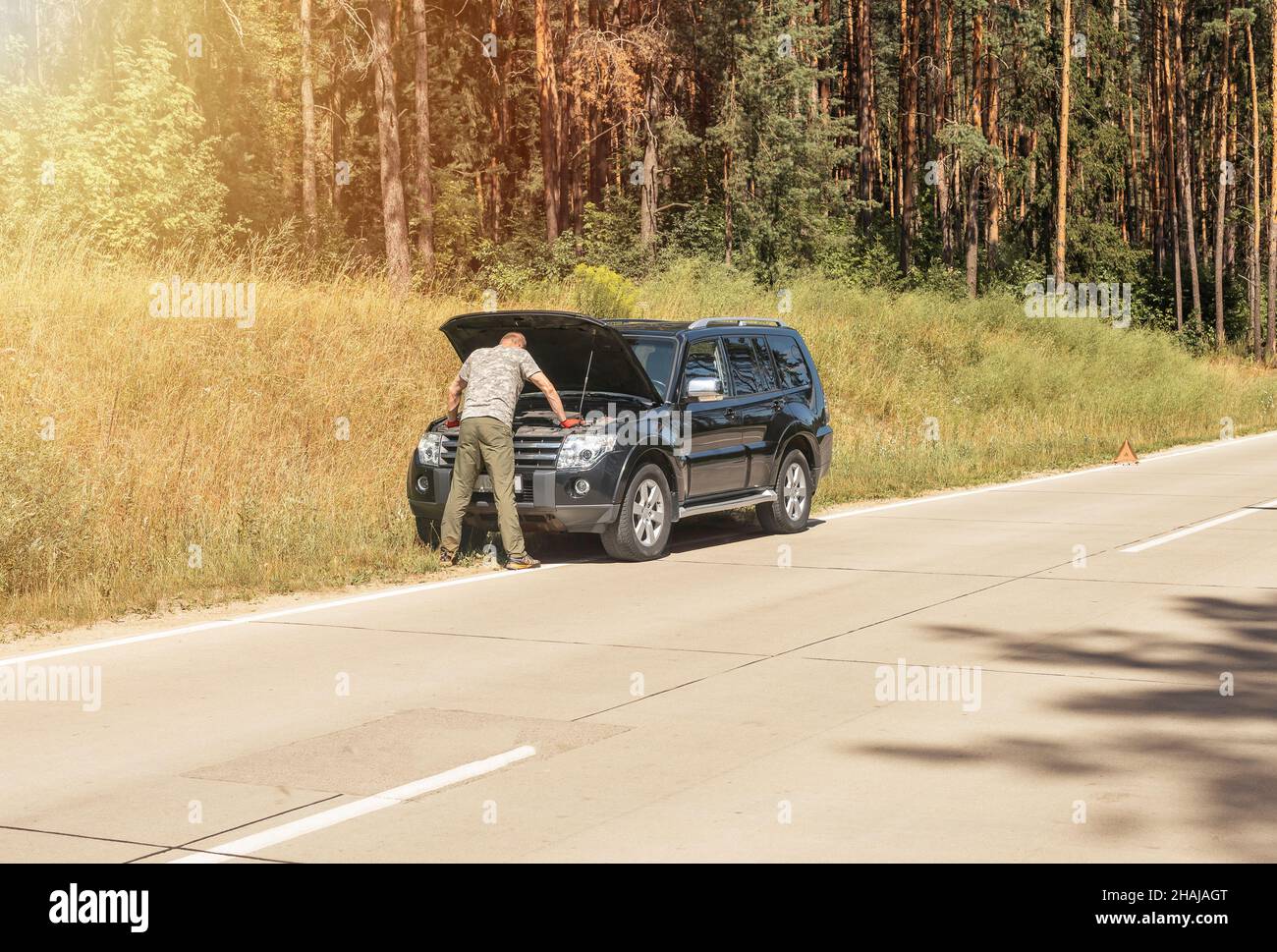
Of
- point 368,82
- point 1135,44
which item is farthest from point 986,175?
point 1135,44

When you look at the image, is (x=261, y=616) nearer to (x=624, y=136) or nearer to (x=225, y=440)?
(x=225, y=440)

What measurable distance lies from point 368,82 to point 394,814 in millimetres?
49001

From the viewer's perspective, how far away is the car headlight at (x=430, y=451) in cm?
1397

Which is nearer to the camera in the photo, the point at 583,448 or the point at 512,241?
the point at 583,448

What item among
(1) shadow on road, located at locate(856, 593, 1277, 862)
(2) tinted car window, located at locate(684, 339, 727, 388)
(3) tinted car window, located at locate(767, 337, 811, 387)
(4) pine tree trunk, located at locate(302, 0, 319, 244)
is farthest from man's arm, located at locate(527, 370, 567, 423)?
(4) pine tree trunk, located at locate(302, 0, 319, 244)

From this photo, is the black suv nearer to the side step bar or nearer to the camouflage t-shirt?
the side step bar

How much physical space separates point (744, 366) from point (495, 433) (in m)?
3.52

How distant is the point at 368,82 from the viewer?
52094 millimetres

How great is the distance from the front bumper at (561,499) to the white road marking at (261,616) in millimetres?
472

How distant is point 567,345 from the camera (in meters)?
14.2

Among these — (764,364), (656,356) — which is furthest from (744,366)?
(656,356)

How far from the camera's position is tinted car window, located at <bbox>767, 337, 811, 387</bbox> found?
16.3 m

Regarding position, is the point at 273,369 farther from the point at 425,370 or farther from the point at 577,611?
the point at 577,611

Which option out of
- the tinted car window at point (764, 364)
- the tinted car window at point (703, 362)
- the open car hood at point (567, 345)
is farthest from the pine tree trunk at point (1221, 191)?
the open car hood at point (567, 345)
